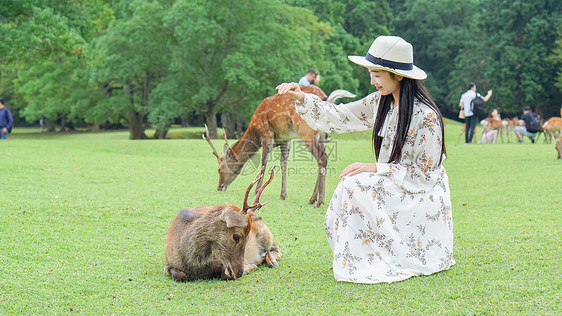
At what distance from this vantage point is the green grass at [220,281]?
11.1 ft

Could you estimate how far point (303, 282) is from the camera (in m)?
3.86

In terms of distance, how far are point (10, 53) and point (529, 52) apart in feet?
109

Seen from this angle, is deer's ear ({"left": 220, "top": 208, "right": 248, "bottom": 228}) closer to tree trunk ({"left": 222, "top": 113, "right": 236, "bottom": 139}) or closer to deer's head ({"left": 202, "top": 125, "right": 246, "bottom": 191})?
deer's head ({"left": 202, "top": 125, "right": 246, "bottom": 191})

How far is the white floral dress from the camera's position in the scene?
3.71 m

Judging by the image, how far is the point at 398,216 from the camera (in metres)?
3.76

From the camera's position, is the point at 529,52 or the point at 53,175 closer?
the point at 53,175

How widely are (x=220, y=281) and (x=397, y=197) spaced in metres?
1.49

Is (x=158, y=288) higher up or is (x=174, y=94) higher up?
(x=174, y=94)

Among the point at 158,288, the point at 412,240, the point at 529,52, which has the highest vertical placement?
the point at 529,52

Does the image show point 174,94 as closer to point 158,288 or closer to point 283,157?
point 283,157

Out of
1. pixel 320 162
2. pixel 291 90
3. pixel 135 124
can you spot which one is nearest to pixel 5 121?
pixel 320 162

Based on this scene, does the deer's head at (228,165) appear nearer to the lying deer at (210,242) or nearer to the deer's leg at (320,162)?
the deer's leg at (320,162)

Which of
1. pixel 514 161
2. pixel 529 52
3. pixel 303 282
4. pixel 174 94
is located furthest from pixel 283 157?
pixel 529 52

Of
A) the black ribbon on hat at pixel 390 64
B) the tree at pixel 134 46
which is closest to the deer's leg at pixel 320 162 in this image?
the black ribbon on hat at pixel 390 64
